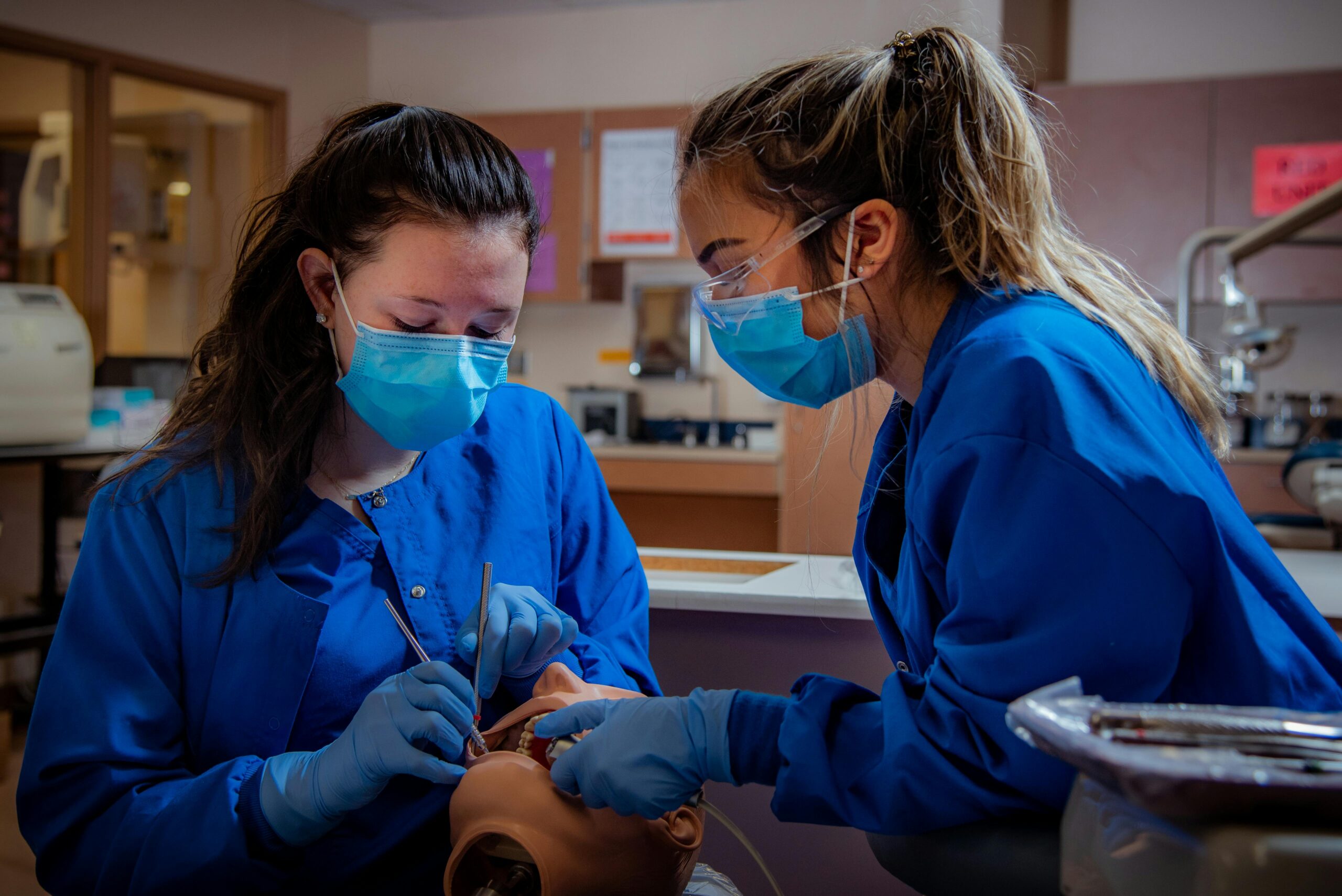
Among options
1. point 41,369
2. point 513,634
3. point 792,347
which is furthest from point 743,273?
point 41,369

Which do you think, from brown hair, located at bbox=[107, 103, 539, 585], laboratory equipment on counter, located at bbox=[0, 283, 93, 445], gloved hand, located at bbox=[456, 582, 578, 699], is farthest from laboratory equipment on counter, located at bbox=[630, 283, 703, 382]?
gloved hand, located at bbox=[456, 582, 578, 699]

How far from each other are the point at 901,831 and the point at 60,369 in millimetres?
2929

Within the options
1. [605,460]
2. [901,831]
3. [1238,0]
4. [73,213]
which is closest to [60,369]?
[73,213]

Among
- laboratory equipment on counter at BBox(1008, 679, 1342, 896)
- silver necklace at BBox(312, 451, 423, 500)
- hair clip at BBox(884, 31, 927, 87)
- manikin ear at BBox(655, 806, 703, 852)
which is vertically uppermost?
hair clip at BBox(884, 31, 927, 87)

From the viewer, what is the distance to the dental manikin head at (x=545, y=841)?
0.88m

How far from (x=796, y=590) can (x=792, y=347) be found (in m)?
0.65

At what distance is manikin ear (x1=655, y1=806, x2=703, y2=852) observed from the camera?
927mm

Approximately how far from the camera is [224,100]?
4.82 meters

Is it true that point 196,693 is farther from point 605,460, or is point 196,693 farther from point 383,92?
point 383,92

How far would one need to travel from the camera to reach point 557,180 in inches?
183

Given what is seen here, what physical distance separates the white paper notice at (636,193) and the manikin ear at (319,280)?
134 inches

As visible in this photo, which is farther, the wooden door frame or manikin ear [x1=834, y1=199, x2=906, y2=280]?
the wooden door frame

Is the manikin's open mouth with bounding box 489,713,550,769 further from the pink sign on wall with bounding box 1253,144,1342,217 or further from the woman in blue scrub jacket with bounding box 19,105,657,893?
the pink sign on wall with bounding box 1253,144,1342,217

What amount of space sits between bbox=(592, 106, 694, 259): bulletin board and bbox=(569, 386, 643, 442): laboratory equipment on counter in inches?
24.1
